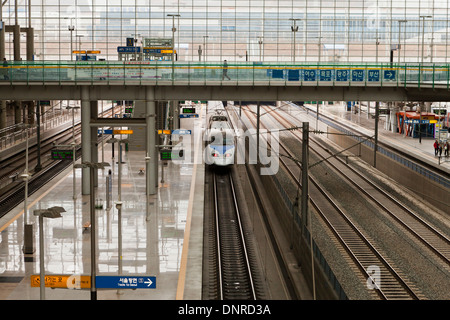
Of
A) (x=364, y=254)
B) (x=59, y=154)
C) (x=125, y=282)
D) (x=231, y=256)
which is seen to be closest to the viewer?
(x=125, y=282)

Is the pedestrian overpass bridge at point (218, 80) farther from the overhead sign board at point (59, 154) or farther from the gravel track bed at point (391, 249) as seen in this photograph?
→ the gravel track bed at point (391, 249)

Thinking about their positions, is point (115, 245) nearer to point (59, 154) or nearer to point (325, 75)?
point (59, 154)

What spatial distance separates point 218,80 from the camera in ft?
144

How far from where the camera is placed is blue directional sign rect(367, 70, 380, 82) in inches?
1725

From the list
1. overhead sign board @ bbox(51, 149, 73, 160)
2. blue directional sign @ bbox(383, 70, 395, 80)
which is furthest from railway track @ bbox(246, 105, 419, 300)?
overhead sign board @ bbox(51, 149, 73, 160)

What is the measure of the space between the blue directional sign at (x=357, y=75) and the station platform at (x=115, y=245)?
12.3 meters

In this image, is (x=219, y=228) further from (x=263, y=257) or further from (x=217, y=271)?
(x=217, y=271)

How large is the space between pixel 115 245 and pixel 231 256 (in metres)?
5.46

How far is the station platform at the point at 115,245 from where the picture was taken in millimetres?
26172

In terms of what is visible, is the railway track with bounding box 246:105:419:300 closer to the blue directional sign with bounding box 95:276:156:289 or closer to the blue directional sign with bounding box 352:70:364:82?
the blue directional sign with bounding box 352:70:364:82

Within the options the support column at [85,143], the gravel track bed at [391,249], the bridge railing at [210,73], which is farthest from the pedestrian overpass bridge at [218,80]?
the gravel track bed at [391,249]

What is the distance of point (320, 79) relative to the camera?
43906 millimetres

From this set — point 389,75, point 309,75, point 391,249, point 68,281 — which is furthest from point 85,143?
point 68,281
